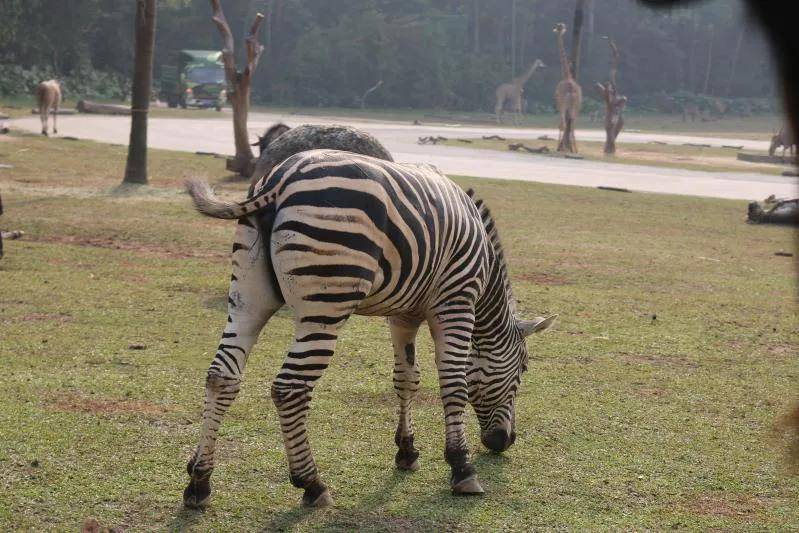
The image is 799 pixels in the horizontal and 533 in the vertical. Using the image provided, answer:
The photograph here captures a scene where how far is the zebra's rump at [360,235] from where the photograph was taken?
4277mm

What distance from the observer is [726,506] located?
4941mm

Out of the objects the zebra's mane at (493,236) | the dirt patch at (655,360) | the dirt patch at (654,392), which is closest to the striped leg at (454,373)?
the zebra's mane at (493,236)

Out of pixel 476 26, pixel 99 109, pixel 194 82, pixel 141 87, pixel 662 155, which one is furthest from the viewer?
pixel 476 26

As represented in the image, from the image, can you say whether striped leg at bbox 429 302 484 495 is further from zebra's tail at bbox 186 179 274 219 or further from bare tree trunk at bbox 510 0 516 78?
bare tree trunk at bbox 510 0 516 78

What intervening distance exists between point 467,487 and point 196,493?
1.32 metres

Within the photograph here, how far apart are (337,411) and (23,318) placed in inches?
134

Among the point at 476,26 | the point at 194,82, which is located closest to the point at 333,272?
the point at 194,82

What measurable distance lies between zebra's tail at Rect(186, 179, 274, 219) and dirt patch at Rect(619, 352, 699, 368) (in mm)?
4273

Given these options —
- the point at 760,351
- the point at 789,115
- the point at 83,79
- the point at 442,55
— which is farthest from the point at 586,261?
the point at 442,55

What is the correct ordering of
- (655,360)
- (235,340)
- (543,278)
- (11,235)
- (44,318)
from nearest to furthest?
(235,340) → (655,360) → (44,318) → (543,278) → (11,235)

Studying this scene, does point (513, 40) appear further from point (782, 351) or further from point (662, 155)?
point (782, 351)

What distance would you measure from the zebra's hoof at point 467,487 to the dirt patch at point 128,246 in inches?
287

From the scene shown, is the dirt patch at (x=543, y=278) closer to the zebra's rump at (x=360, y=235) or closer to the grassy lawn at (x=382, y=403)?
the grassy lawn at (x=382, y=403)

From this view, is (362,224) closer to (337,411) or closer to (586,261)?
(337,411)
